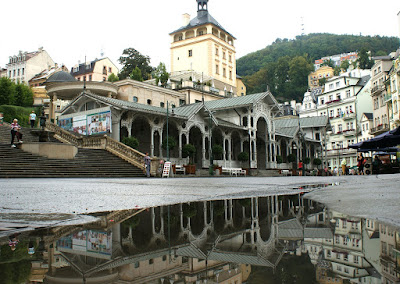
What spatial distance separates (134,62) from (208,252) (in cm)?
8195

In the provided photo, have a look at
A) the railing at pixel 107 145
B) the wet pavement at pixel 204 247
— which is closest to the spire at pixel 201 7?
the railing at pixel 107 145

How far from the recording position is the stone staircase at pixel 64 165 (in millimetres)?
19177

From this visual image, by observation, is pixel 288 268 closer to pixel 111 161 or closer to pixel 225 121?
pixel 111 161

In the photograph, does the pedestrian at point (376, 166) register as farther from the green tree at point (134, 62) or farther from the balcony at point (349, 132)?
the green tree at point (134, 62)

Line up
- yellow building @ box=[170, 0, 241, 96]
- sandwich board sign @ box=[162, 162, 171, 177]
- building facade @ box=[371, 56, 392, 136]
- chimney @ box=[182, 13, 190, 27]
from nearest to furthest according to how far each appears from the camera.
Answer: sandwich board sign @ box=[162, 162, 171, 177]
building facade @ box=[371, 56, 392, 136]
yellow building @ box=[170, 0, 241, 96]
chimney @ box=[182, 13, 190, 27]

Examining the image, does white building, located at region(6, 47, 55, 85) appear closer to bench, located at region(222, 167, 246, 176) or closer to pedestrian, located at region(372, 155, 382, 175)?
bench, located at region(222, 167, 246, 176)

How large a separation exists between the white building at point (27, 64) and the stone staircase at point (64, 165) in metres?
82.6

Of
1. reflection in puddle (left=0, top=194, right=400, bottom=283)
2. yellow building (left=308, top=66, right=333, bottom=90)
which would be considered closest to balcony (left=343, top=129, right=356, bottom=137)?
yellow building (left=308, top=66, right=333, bottom=90)

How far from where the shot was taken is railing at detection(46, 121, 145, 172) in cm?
2616

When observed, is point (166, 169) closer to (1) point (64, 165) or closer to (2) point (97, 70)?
(1) point (64, 165)

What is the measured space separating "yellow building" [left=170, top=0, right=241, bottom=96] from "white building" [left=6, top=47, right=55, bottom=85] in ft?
152

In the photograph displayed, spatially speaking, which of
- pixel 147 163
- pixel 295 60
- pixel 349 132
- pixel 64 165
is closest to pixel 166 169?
pixel 147 163

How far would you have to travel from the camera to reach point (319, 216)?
3990 mm

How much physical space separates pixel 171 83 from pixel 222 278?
2179 inches
